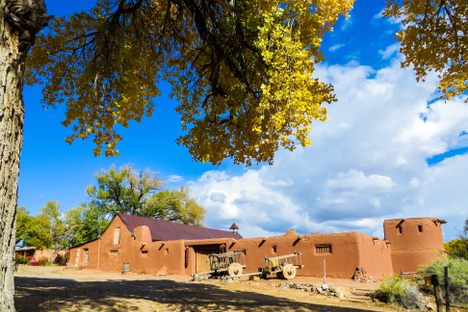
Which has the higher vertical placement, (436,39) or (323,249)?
(436,39)

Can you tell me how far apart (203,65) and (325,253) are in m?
18.2

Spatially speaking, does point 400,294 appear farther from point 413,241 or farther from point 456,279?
point 413,241

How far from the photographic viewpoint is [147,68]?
10.5 m

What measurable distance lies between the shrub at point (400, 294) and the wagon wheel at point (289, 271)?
26.8 ft

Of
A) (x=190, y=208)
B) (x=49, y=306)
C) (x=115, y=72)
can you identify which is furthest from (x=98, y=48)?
(x=190, y=208)

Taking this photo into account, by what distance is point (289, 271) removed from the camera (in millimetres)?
23469

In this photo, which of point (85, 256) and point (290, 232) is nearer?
point (290, 232)

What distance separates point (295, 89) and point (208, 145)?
3070 mm

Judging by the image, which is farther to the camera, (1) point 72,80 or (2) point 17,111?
(1) point 72,80

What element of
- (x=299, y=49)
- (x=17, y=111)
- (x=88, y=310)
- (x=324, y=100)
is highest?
(x=299, y=49)

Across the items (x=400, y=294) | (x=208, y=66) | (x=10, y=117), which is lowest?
(x=400, y=294)

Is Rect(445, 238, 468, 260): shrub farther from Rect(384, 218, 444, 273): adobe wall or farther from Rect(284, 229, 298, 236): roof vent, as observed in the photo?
Rect(284, 229, 298, 236): roof vent

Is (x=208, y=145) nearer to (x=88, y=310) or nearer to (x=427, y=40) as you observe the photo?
(x=88, y=310)

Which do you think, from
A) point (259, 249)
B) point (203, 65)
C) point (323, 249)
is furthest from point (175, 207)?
point (203, 65)
